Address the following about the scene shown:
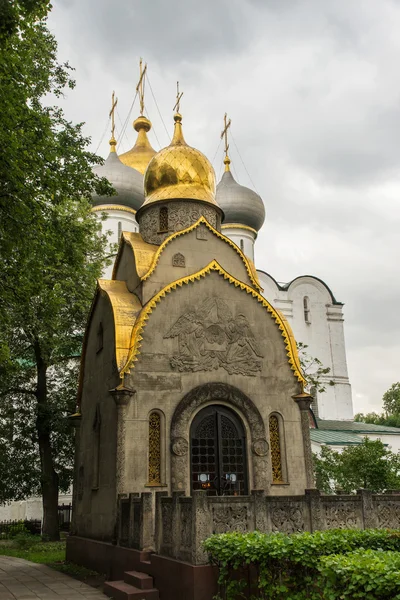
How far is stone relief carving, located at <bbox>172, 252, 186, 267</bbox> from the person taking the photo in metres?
14.1

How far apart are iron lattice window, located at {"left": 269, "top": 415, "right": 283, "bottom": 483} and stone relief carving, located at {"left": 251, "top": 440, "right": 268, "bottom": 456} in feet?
1.10

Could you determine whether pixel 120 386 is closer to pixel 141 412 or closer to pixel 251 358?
pixel 141 412

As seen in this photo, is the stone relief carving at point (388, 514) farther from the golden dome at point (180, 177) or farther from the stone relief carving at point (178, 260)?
the golden dome at point (180, 177)

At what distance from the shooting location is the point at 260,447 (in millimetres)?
12617

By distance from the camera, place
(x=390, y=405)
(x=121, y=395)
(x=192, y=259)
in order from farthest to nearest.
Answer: (x=390, y=405), (x=192, y=259), (x=121, y=395)

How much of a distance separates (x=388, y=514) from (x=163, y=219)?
363 inches

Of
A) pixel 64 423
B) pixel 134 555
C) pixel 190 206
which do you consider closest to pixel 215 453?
pixel 134 555

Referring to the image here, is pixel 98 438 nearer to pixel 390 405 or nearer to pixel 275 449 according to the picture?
pixel 275 449

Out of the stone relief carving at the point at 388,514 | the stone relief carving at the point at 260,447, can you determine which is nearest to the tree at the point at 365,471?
the stone relief carving at the point at 260,447

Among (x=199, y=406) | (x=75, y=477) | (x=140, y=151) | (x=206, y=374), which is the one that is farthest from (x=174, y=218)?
(x=140, y=151)

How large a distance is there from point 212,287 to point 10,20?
275 inches

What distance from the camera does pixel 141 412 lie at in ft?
39.0

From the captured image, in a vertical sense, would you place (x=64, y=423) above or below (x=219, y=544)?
above

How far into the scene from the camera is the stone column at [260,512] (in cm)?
854
